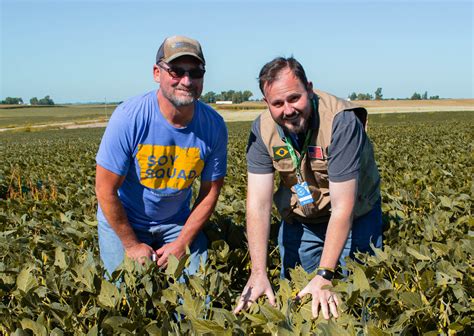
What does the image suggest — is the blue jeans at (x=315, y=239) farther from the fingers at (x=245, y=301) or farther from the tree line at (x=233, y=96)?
the tree line at (x=233, y=96)

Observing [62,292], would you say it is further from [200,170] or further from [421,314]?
[421,314]

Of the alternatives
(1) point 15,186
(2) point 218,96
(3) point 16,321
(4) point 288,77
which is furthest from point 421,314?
(2) point 218,96

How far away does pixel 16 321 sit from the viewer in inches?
98.1

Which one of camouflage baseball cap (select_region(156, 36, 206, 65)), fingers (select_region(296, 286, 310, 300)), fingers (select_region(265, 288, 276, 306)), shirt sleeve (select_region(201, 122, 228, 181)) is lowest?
fingers (select_region(265, 288, 276, 306))

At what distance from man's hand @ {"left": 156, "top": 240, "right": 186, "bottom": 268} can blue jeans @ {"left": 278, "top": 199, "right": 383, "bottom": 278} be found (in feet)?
2.55

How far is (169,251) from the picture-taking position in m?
3.41

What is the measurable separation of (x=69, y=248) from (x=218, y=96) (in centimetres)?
13960

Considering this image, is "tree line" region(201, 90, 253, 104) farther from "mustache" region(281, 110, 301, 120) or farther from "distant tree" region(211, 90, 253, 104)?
"mustache" region(281, 110, 301, 120)

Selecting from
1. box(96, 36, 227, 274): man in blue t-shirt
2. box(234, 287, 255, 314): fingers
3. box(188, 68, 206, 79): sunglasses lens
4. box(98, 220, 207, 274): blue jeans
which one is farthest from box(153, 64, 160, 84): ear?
box(234, 287, 255, 314): fingers

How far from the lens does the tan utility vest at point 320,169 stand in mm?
3088

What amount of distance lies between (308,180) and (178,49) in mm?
1157

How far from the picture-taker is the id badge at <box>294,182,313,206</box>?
3.31 m

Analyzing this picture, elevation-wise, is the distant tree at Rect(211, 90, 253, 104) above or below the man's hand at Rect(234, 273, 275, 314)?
above

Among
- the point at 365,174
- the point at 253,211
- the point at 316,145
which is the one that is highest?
the point at 316,145
